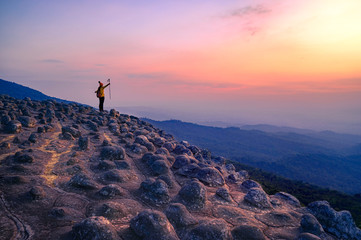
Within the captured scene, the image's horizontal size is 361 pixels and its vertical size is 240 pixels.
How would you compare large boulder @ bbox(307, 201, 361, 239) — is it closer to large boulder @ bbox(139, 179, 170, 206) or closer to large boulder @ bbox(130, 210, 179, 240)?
large boulder @ bbox(139, 179, 170, 206)

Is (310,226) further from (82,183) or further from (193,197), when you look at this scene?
(82,183)

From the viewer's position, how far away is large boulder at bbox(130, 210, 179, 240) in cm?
575

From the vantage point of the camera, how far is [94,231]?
520cm

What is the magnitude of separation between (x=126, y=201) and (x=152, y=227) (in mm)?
2310

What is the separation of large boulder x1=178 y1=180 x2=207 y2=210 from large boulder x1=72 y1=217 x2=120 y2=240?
3539mm

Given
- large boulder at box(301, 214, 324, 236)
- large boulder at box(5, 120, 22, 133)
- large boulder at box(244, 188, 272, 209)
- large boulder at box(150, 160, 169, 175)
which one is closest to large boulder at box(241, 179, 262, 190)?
large boulder at box(244, 188, 272, 209)

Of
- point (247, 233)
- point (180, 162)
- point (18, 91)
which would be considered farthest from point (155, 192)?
point (18, 91)

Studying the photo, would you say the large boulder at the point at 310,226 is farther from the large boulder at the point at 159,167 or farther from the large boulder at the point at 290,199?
the large boulder at the point at 159,167

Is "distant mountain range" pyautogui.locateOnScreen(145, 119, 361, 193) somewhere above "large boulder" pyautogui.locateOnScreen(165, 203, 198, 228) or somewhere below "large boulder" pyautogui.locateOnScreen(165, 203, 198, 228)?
below

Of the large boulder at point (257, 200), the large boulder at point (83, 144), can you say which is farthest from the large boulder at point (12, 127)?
the large boulder at point (257, 200)

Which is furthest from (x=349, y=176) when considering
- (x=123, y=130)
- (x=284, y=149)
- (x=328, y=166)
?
(x=123, y=130)

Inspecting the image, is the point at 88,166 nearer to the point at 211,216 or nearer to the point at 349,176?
the point at 211,216

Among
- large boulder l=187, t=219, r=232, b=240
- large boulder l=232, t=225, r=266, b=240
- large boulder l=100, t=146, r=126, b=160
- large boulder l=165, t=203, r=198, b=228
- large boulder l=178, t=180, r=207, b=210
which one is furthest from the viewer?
large boulder l=100, t=146, r=126, b=160

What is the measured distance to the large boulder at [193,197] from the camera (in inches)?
329
